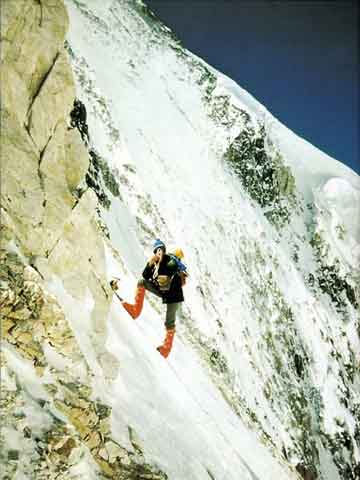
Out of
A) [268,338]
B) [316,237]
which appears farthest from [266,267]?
[316,237]

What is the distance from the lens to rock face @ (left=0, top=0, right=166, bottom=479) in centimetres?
658

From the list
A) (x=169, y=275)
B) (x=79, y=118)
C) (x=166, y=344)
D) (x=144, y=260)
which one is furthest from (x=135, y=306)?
(x=79, y=118)

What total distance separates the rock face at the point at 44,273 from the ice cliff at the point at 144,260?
32mm

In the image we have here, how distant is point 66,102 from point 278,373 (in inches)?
1157

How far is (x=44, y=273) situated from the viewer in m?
8.08

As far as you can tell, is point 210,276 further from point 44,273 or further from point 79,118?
point 44,273

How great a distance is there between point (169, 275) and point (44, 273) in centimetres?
354

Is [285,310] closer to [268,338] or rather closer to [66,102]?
[268,338]

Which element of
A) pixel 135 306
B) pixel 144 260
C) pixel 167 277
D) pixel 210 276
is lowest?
pixel 210 276

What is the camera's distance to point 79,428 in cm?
731

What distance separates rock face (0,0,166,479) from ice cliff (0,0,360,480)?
3 cm

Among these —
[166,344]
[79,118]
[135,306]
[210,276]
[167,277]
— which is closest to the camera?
[167,277]

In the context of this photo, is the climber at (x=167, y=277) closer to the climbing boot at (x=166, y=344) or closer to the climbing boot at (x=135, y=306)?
the climbing boot at (x=135, y=306)

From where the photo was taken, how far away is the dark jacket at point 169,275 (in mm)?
10867
